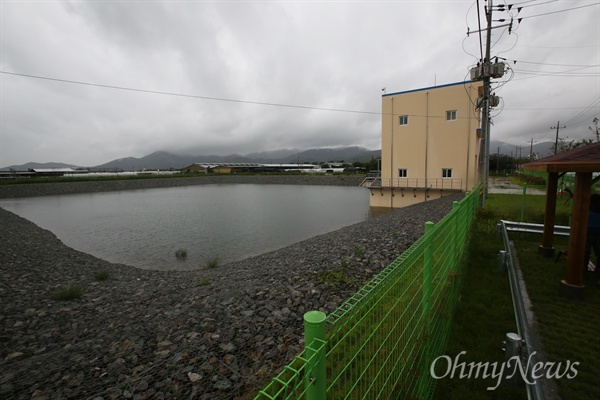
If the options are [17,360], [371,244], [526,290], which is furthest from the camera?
[371,244]

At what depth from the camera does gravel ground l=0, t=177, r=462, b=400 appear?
4055 mm

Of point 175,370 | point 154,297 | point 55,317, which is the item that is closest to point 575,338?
point 175,370

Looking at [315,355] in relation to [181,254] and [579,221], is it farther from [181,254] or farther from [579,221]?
[181,254]

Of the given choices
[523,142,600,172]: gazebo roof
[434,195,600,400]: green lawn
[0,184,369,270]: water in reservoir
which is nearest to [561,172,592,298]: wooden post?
[523,142,600,172]: gazebo roof

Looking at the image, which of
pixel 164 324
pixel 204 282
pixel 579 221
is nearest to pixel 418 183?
pixel 579 221

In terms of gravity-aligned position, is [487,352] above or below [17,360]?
above

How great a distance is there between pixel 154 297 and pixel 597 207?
32.3 ft

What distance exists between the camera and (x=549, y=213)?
647 centimetres

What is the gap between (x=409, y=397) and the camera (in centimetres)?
270

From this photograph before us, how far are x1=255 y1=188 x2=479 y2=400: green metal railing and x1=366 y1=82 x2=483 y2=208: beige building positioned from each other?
1948cm

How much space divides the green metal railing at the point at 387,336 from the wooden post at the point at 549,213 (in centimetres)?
405

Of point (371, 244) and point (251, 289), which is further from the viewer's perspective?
point (371, 244)

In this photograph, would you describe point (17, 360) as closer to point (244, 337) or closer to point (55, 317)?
point (55, 317)

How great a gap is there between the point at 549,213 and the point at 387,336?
6671 mm
